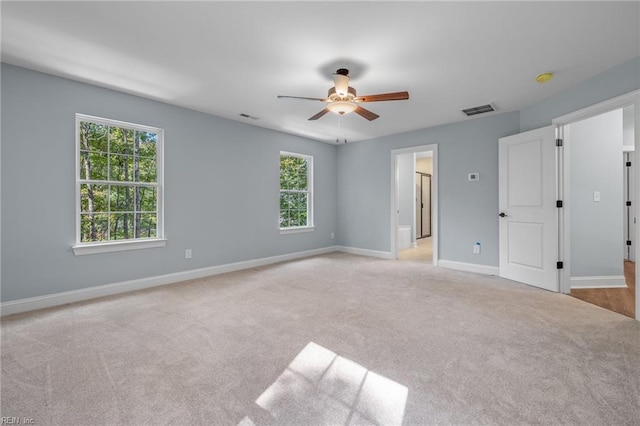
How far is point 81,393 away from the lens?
1677 mm

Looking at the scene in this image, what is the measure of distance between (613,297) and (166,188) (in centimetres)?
594

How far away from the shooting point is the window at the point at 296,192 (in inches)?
226

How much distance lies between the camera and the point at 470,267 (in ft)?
15.5

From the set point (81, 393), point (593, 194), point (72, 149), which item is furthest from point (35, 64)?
point (593, 194)

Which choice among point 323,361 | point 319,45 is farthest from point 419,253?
point 319,45

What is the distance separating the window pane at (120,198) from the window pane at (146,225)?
169mm

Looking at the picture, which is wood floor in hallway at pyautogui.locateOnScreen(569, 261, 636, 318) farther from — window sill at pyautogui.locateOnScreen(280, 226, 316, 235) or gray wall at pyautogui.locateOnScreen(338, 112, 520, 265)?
window sill at pyautogui.locateOnScreen(280, 226, 316, 235)

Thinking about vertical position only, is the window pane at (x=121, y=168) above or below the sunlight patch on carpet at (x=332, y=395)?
above

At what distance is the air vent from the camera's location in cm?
411

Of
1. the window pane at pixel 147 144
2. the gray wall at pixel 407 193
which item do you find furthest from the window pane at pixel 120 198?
the gray wall at pixel 407 193

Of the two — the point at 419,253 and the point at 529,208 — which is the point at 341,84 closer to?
the point at 529,208

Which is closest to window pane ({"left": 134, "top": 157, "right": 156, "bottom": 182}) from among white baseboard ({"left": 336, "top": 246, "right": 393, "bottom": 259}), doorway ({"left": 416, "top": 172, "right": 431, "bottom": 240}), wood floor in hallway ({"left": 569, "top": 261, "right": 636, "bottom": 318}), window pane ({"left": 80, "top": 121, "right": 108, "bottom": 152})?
window pane ({"left": 80, "top": 121, "right": 108, "bottom": 152})

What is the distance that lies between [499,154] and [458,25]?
269 cm

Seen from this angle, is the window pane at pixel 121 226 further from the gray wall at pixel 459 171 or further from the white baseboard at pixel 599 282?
the white baseboard at pixel 599 282
